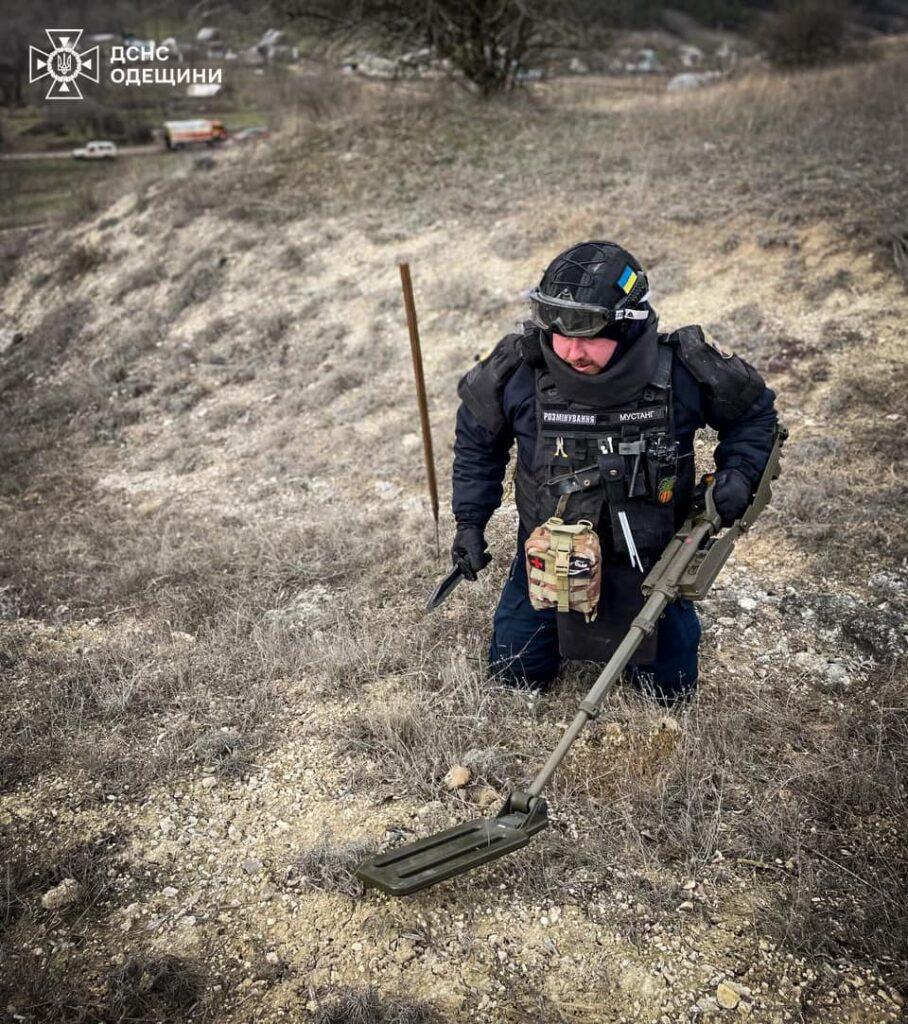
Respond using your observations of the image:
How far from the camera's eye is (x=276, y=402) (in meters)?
7.28

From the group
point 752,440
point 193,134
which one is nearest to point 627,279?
point 752,440

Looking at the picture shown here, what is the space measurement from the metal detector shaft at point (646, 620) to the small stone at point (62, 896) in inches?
57.8

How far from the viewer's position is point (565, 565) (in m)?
2.75

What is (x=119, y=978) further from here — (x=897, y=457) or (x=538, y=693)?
(x=897, y=457)

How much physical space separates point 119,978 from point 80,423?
6.32m

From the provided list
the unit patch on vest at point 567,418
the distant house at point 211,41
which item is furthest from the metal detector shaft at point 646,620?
the distant house at point 211,41

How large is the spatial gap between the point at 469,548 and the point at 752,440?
1095 mm

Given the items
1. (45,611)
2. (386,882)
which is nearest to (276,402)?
(45,611)

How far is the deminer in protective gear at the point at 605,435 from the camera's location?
2.65 meters

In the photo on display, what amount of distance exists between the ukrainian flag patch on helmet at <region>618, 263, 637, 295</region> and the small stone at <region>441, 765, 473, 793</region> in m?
1.74

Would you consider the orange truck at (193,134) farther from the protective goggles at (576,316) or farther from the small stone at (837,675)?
the small stone at (837,675)

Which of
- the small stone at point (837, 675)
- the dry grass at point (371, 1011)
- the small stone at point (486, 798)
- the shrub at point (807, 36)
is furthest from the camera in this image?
the shrub at point (807, 36)

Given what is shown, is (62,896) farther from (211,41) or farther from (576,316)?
(211,41)

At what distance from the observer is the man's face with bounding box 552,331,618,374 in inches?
104
